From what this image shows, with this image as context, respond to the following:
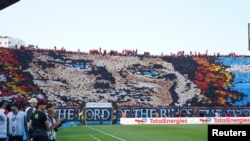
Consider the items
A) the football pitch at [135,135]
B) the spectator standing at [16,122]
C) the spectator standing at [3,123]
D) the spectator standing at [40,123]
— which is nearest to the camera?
the spectator standing at [40,123]

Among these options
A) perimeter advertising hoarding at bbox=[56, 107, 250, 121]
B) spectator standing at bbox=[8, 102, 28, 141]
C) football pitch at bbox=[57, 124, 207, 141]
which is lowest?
perimeter advertising hoarding at bbox=[56, 107, 250, 121]

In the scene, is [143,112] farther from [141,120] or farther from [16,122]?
[16,122]

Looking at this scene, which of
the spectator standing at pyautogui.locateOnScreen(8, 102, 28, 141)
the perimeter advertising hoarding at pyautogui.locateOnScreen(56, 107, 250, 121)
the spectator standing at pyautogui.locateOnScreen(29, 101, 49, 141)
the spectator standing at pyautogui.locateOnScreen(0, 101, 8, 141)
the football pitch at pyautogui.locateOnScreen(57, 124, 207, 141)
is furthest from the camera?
the perimeter advertising hoarding at pyautogui.locateOnScreen(56, 107, 250, 121)

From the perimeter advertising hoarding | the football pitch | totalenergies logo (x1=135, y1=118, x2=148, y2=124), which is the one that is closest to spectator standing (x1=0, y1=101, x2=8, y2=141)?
the football pitch

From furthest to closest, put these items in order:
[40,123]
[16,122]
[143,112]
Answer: [143,112] → [16,122] → [40,123]

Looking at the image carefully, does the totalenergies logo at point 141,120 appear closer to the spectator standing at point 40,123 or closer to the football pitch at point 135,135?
the football pitch at point 135,135

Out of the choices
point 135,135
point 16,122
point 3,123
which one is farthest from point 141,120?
point 3,123

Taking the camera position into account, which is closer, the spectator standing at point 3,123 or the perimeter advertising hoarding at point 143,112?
the spectator standing at point 3,123

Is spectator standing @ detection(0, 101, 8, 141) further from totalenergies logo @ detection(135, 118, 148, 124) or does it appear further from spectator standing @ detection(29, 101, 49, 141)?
totalenergies logo @ detection(135, 118, 148, 124)

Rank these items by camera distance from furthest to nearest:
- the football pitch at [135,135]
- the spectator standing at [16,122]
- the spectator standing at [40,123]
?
the football pitch at [135,135] → the spectator standing at [16,122] → the spectator standing at [40,123]

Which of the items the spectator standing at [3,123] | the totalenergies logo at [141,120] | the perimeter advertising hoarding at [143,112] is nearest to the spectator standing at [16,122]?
the spectator standing at [3,123]

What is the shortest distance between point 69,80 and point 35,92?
17.5 ft

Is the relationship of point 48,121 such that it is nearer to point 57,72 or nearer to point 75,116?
point 75,116

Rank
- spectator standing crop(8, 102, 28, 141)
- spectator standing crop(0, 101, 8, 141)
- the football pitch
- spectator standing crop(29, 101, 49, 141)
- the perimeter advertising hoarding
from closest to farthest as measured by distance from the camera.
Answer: spectator standing crop(29, 101, 49, 141)
spectator standing crop(0, 101, 8, 141)
spectator standing crop(8, 102, 28, 141)
the football pitch
the perimeter advertising hoarding
